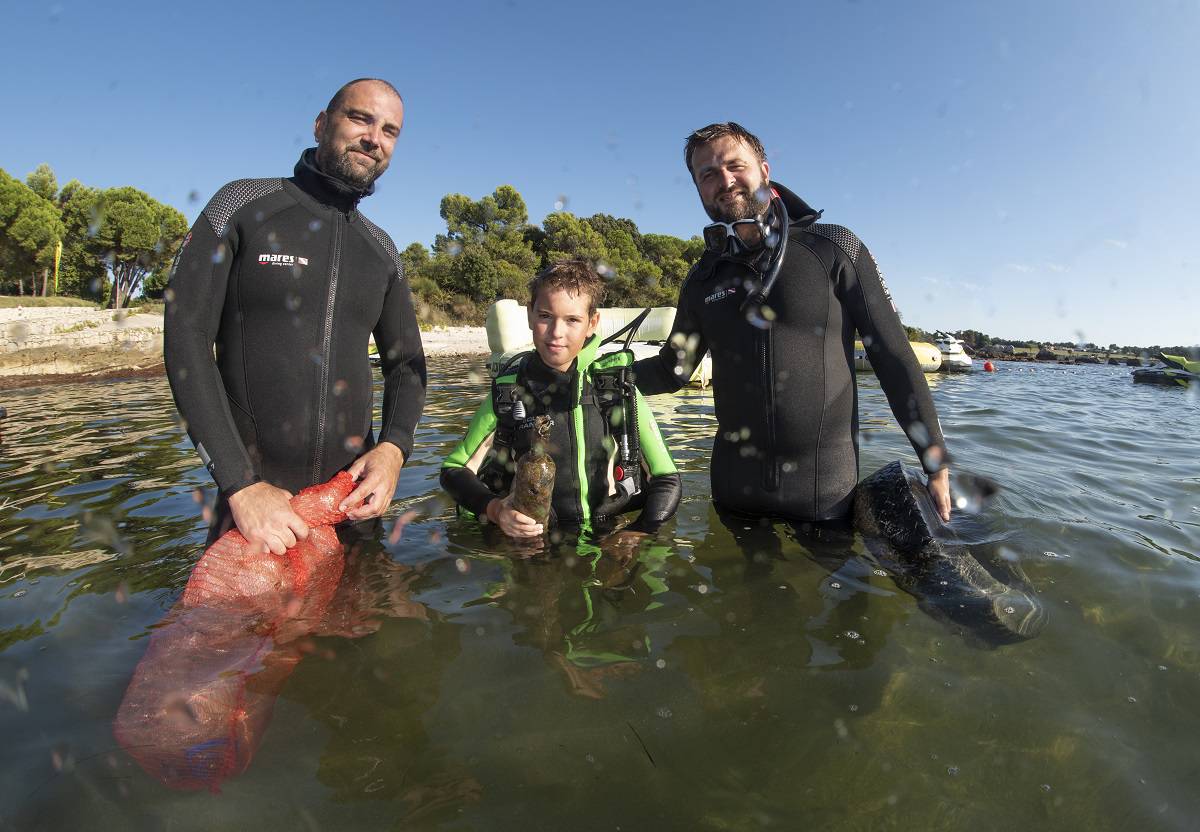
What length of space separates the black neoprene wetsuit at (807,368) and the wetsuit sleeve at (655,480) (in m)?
0.38

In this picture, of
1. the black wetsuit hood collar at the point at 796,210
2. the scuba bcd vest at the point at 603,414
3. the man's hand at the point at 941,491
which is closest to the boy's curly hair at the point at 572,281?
the scuba bcd vest at the point at 603,414

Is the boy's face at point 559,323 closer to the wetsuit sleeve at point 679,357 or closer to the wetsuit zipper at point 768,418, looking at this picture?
the wetsuit sleeve at point 679,357

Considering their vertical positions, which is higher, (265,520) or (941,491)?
(941,491)

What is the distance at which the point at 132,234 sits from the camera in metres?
37.0

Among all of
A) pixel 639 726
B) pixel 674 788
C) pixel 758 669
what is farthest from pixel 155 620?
pixel 758 669

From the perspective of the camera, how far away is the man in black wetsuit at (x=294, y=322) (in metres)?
2.70

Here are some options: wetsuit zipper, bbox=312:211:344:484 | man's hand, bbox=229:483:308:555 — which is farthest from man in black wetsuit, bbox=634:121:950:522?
man's hand, bbox=229:483:308:555

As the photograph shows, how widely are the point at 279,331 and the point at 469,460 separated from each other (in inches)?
50.0

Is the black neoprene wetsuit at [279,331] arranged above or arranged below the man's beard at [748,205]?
below

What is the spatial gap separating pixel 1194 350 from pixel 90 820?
36.8 meters

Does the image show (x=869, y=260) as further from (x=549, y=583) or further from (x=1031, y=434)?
(x=1031, y=434)

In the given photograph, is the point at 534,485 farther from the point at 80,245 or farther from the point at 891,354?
the point at 80,245

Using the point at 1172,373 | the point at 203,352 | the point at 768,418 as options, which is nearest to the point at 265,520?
the point at 203,352

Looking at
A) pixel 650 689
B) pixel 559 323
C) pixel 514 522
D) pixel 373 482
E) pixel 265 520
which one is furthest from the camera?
pixel 559 323
